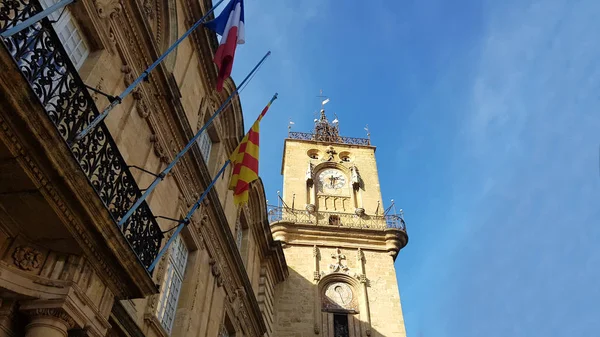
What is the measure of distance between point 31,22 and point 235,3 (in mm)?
7309

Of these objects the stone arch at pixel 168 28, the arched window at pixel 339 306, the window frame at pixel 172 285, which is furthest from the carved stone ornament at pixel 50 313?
the arched window at pixel 339 306

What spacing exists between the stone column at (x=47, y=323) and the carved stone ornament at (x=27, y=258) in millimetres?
549

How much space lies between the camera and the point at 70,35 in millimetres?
8945

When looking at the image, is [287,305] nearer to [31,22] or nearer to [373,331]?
[373,331]

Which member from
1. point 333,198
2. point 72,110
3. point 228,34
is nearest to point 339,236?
point 333,198

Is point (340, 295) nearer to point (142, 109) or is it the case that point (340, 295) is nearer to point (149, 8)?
point (142, 109)

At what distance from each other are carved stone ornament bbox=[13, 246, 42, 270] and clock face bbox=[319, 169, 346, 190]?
2378 centimetres

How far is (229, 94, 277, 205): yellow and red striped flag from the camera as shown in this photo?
13.2 metres

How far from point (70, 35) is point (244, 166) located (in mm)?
5577

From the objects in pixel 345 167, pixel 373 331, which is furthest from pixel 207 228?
pixel 345 167

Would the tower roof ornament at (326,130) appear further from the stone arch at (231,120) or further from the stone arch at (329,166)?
the stone arch at (231,120)

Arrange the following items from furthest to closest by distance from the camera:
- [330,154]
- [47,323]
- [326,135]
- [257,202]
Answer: [326,135] < [330,154] < [257,202] < [47,323]

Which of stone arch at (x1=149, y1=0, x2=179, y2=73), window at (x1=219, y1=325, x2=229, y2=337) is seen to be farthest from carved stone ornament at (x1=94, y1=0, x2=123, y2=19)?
window at (x1=219, y1=325, x2=229, y2=337)

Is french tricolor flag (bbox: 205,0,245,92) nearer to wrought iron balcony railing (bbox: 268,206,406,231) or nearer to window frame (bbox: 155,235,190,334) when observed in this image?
window frame (bbox: 155,235,190,334)
